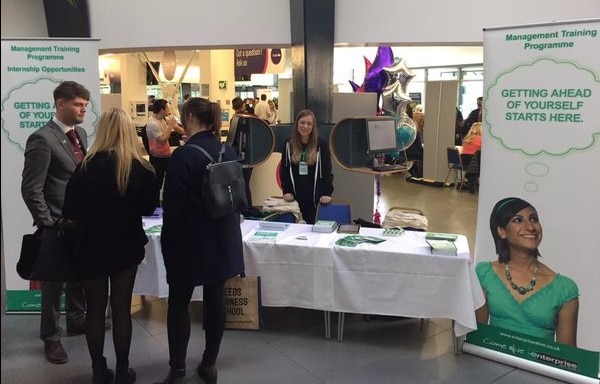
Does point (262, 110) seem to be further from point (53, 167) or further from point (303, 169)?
point (53, 167)

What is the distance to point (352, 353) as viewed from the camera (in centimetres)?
300

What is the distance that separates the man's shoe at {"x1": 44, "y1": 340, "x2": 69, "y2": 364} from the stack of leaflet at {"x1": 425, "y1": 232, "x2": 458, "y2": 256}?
212cm

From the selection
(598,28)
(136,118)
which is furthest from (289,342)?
(136,118)

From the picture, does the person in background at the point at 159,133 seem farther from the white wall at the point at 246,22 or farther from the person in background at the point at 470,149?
the person in background at the point at 470,149

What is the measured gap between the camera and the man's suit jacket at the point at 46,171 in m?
2.68

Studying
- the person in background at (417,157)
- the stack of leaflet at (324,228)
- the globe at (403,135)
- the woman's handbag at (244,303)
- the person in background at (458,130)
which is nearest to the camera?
the woman's handbag at (244,303)

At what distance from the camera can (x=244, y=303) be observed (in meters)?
3.19

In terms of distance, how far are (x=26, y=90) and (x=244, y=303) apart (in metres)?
1.93

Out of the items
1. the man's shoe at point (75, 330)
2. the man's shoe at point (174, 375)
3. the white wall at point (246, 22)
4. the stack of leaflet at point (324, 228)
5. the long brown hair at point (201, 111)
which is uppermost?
the white wall at point (246, 22)

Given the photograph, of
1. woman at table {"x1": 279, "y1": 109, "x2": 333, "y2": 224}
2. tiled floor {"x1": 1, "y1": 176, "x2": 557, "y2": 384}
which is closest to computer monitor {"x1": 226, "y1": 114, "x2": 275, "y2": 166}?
woman at table {"x1": 279, "y1": 109, "x2": 333, "y2": 224}

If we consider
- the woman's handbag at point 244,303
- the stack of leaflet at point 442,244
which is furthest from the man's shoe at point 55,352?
the stack of leaflet at point 442,244

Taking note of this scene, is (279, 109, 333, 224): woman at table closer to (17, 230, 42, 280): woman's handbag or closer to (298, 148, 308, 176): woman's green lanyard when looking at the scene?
(298, 148, 308, 176): woman's green lanyard

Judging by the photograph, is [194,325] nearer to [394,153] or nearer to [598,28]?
[394,153]

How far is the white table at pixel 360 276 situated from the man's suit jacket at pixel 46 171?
1.98 ft
